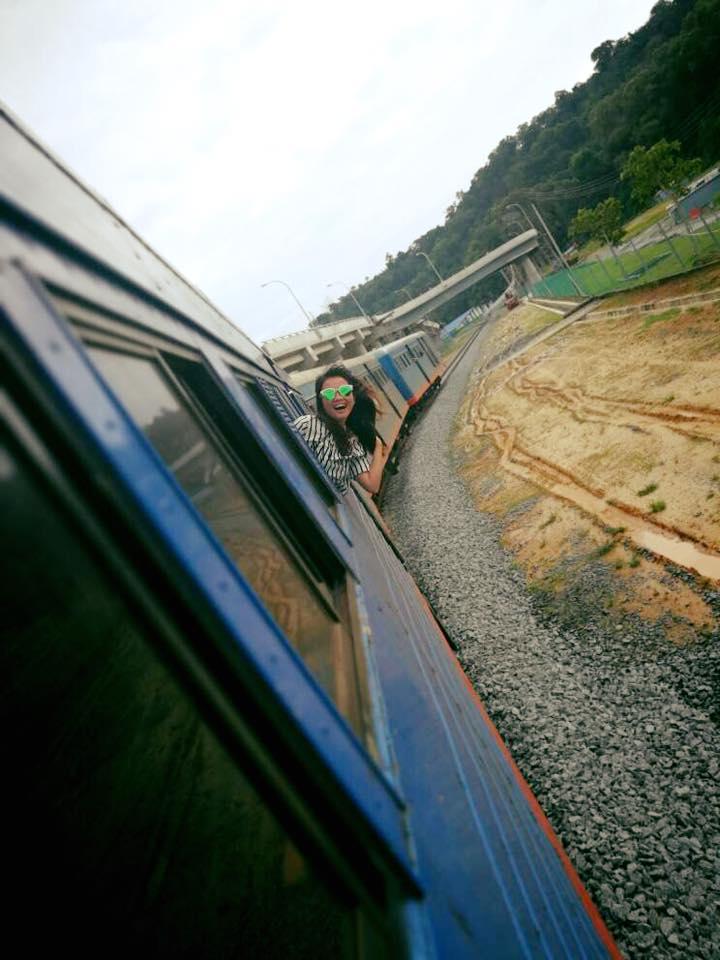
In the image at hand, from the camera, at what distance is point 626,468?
19.9 ft

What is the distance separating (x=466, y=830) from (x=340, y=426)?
3866 millimetres

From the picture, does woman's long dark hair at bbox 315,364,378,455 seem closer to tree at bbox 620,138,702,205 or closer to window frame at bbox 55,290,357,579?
window frame at bbox 55,290,357,579

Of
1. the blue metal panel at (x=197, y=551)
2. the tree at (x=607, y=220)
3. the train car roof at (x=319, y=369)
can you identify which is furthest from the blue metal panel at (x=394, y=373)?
the tree at (x=607, y=220)

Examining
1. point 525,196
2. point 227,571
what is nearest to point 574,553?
point 227,571

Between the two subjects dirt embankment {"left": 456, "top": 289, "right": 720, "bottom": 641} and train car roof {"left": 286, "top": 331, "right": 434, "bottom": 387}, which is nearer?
dirt embankment {"left": 456, "top": 289, "right": 720, "bottom": 641}

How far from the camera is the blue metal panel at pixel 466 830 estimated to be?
3.95ft

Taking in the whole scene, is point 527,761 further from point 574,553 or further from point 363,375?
point 363,375

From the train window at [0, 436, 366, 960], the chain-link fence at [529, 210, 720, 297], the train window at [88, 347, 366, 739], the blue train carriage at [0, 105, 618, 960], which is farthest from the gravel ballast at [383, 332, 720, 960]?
A: the chain-link fence at [529, 210, 720, 297]

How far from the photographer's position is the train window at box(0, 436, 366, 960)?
3.76ft

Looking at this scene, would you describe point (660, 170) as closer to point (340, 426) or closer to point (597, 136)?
point (340, 426)

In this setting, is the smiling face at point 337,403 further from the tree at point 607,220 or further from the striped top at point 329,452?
the tree at point 607,220

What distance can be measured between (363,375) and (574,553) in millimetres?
10880

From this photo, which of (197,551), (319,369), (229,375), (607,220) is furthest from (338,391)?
(607,220)

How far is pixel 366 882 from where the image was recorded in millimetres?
1038
